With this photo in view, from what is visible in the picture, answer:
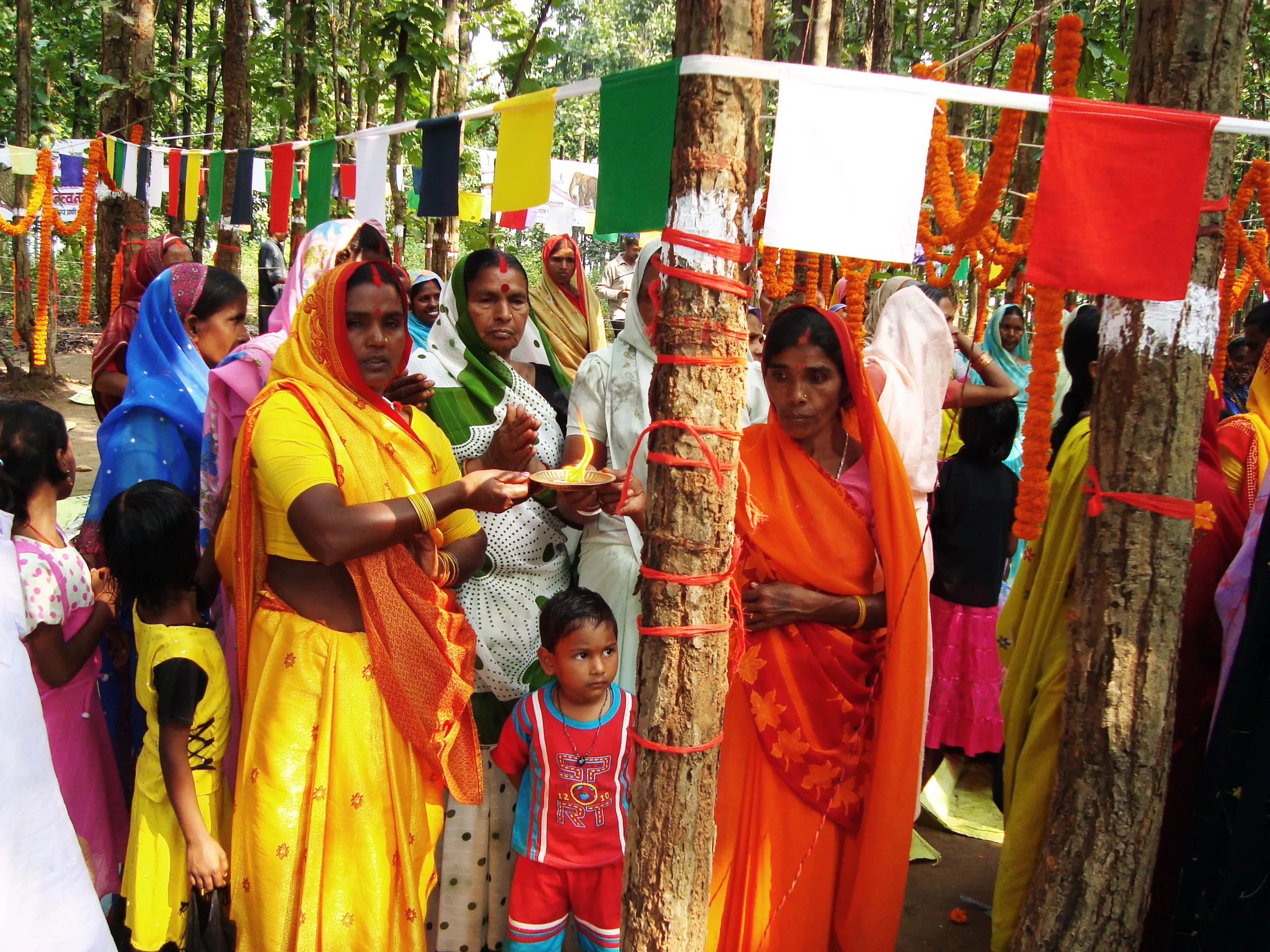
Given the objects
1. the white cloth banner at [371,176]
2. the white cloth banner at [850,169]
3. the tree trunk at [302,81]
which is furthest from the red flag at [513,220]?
the white cloth banner at [850,169]

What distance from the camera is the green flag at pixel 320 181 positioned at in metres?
4.49

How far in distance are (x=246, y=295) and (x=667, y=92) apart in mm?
2679

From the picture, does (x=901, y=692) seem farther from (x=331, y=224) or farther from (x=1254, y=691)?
(x=331, y=224)

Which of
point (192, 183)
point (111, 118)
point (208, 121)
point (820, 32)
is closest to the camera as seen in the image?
point (820, 32)

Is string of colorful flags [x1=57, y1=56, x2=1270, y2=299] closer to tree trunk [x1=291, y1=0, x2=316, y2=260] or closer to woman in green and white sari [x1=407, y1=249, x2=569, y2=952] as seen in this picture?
woman in green and white sari [x1=407, y1=249, x2=569, y2=952]

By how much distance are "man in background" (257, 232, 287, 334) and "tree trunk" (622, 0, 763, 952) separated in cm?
436

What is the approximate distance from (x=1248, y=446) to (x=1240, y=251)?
406 cm

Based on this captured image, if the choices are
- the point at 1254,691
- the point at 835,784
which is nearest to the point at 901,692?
the point at 835,784

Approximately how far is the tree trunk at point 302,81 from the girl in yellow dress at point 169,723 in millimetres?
7663

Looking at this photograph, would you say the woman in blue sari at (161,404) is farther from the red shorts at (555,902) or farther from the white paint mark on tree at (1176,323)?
the white paint mark on tree at (1176,323)

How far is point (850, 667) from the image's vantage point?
2.78 m

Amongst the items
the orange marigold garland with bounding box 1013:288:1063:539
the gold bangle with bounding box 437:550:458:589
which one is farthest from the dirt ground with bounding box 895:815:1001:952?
the gold bangle with bounding box 437:550:458:589

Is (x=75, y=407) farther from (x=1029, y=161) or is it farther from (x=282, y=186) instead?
(x=1029, y=161)

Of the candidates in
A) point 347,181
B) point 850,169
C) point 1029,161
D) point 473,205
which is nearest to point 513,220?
point 347,181
